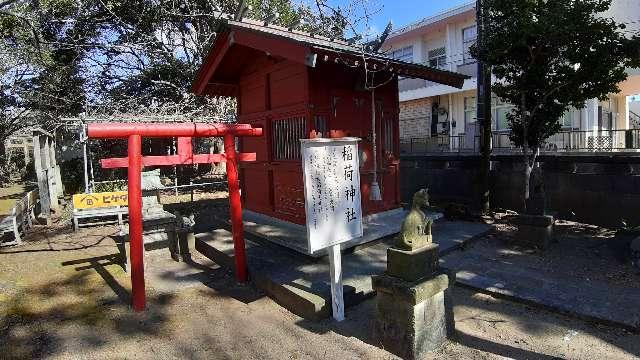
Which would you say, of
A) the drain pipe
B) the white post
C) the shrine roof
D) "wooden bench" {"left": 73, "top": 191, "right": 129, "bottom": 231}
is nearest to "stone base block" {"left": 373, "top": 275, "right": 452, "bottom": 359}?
the white post

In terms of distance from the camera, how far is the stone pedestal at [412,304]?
14.1ft

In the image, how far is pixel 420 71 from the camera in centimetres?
786

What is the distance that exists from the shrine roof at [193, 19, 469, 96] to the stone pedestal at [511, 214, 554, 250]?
3252 mm

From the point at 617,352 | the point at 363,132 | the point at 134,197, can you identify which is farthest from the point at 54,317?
the point at 617,352

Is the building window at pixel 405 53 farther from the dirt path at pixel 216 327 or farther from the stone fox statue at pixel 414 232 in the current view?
the stone fox statue at pixel 414 232

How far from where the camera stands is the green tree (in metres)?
7.94

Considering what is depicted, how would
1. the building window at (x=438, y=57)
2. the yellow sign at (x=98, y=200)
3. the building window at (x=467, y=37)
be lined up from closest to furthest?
the yellow sign at (x=98, y=200), the building window at (x=467, y=37), the building window at (x=438, y=57)

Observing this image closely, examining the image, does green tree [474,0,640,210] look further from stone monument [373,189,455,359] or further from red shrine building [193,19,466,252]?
stone monument [373,189,455,359]

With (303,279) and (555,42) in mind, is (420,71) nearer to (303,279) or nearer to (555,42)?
(555,42)

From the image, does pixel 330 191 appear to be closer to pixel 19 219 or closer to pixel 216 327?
pixel 216 327

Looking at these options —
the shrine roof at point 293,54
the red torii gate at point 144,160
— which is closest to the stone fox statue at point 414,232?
the shrine roof at point 293,54

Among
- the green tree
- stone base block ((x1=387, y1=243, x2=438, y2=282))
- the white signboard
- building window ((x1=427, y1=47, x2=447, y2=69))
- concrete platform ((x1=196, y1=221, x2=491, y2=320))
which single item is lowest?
concrete platform ((x1=196, y1=221, x2=491, y2=320))

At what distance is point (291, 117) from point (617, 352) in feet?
20.3

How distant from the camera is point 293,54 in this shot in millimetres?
6414
